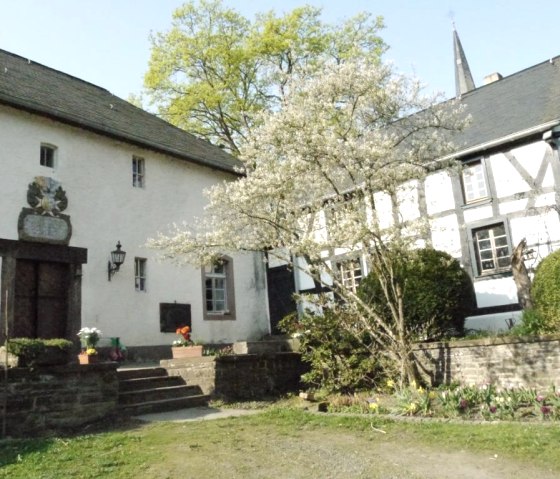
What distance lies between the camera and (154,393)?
884 cm

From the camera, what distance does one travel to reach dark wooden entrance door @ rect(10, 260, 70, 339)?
433 inches

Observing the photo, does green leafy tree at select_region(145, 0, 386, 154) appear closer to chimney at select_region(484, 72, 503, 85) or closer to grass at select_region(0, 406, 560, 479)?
chimney at select_region(484, 72, 503, 85)

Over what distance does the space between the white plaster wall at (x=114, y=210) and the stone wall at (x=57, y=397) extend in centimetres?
434

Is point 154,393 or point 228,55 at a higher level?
point 228,55

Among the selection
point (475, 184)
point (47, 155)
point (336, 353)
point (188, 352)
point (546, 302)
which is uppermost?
point (47, 155)

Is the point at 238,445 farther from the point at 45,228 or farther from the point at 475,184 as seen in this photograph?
the point at 475,184

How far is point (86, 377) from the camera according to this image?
25.0 feet

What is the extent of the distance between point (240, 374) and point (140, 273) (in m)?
4.68

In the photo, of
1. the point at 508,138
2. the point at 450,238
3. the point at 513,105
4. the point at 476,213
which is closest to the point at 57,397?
the point at 450,238

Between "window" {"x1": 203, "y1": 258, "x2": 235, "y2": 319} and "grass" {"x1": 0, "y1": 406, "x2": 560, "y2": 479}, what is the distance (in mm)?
7748

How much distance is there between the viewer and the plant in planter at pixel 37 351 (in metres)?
6.96

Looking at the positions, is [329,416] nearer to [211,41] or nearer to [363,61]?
[363,61]

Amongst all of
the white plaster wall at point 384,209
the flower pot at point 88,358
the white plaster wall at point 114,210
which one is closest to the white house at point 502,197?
the white plaster wall at point 384,209

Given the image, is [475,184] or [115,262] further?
[475,184]
